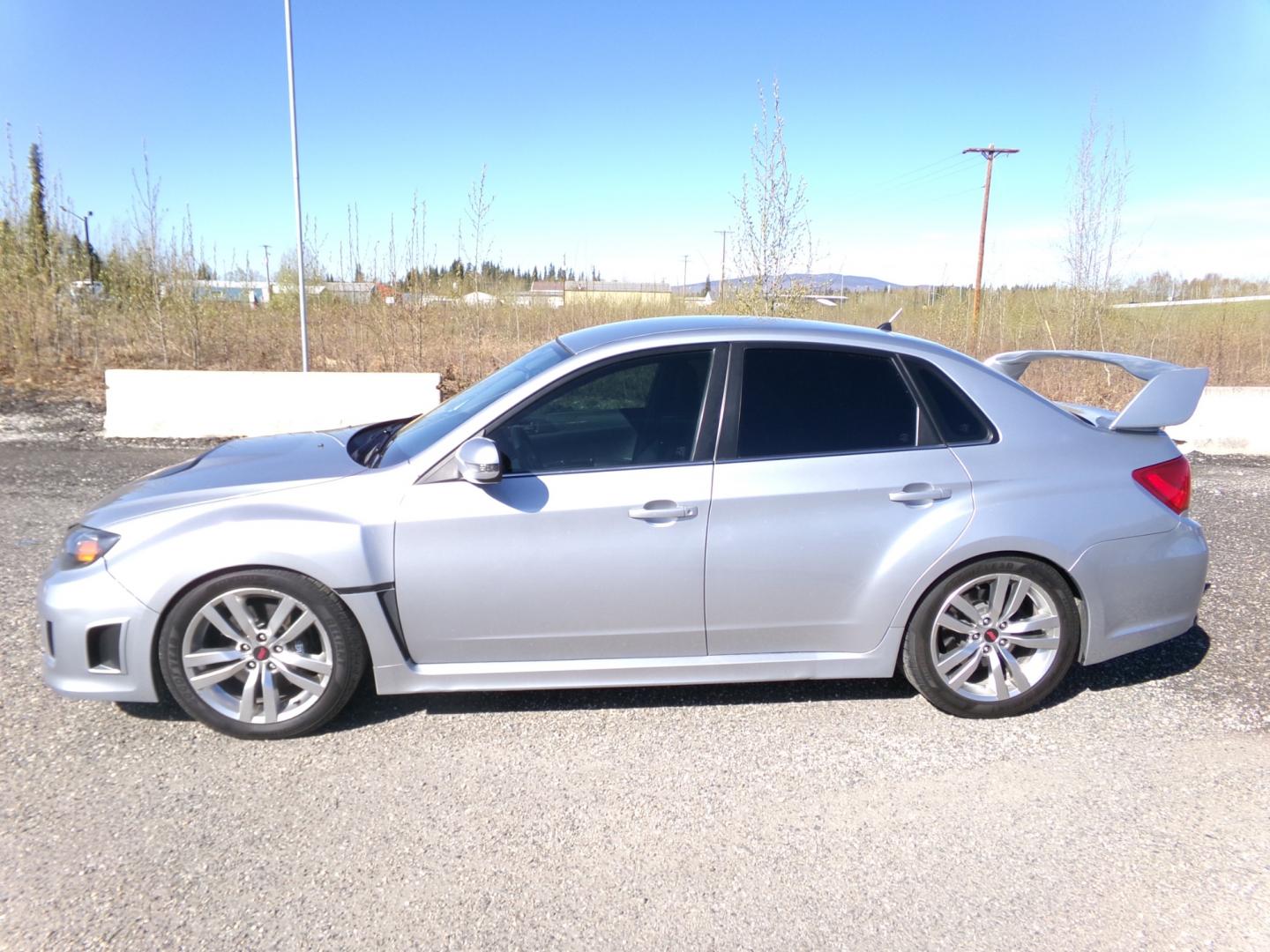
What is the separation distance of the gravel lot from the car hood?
36.4 inches

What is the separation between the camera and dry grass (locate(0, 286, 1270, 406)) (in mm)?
14695

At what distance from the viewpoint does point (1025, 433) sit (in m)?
4.00

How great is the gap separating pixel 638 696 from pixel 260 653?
5.41 ft

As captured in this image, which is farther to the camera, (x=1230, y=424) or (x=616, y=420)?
(x=1230, y=424)

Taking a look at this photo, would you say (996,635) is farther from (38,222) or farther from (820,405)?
(38,222)

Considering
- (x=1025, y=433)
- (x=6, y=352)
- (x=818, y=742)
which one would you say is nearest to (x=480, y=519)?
(x=818, y=742)

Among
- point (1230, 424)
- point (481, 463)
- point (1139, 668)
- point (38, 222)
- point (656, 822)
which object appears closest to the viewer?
point (656, 822)

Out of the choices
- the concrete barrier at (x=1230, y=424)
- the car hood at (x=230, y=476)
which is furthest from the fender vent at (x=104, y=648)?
the concrete barrier at (x=1230, y=424)

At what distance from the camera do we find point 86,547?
3609 millimetres

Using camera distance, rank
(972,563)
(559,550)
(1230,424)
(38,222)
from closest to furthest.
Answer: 1. (559,550)
2. (972,563)
3. (1230,424)
4. (38,222)

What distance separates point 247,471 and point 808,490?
239 cm

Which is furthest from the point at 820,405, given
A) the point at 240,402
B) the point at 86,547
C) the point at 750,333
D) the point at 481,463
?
the point at 240,402

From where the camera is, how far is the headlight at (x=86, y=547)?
3.59 meters

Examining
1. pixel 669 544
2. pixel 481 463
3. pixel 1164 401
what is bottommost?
pixel 669 544
